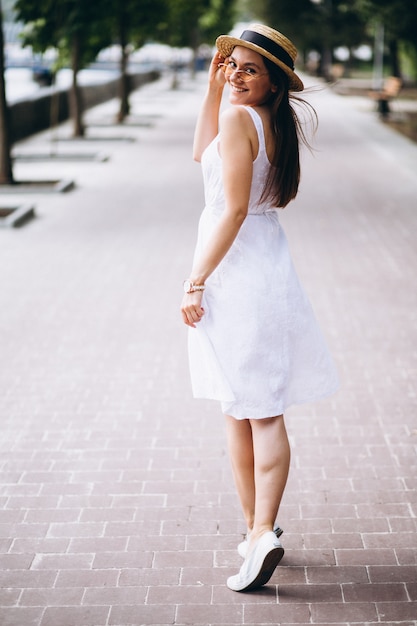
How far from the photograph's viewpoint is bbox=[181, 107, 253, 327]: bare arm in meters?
3.11

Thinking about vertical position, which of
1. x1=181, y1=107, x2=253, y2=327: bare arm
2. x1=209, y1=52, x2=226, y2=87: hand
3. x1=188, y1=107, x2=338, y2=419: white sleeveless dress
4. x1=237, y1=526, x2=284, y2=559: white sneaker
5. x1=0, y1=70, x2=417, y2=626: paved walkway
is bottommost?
x1=0, y1=70, x2=417, y2=626: paved walkway

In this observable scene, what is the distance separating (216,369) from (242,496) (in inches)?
24.6

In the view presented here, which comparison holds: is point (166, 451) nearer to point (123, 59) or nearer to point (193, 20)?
point (123, 59)

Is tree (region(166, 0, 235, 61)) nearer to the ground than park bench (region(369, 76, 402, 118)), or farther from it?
farther from it

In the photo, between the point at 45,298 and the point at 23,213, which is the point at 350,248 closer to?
the point at 45,298

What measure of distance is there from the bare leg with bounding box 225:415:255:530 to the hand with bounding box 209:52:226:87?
131 centimetres

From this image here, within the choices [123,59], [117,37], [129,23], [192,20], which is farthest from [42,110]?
[192,20]

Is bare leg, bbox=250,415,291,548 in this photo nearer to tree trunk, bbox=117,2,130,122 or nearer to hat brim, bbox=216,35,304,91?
hat brim, bbox=216,35,304,91

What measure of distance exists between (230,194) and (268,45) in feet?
1.78

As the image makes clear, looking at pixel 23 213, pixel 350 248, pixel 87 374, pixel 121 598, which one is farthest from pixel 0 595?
pixel 23 213

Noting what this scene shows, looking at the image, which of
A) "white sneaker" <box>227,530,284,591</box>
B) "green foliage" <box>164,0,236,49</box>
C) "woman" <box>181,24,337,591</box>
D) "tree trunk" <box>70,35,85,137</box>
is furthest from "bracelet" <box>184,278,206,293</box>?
"green foliage" <box>164,0,236,49</box>

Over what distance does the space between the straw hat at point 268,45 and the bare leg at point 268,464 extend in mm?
1277

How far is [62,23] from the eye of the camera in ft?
58.8

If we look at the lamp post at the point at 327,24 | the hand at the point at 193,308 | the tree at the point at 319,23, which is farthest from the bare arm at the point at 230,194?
the lamp post at the point at 327,24
